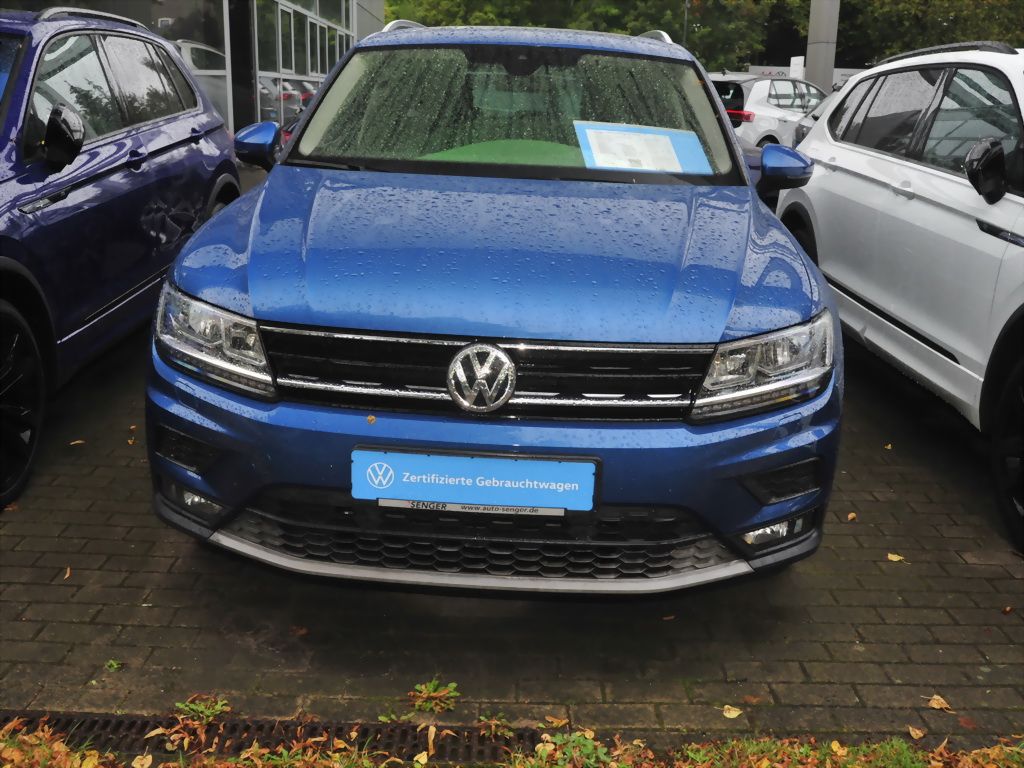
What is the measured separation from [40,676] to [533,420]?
5.13 ft

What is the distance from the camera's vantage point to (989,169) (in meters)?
4.28

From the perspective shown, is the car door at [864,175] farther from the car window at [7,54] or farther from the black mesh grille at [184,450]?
the car window at [7,54]

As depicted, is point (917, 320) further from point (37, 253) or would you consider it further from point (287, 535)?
point (37, 253)

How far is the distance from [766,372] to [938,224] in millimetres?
2288

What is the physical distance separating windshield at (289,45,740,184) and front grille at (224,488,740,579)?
4.52 feet

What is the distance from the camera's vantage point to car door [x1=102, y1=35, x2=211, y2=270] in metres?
5.38

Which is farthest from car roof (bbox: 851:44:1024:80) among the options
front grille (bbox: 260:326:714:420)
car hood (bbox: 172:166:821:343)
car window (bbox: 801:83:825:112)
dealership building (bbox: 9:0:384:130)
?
car window (bbox: 801:83:825:112)

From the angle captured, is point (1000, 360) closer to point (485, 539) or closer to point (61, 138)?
point (485, 539)

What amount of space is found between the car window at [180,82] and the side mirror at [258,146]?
2.25m

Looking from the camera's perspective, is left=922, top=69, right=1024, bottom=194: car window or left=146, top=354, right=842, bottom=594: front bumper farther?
left=922, top=69, right=1024, bottom=194: car window

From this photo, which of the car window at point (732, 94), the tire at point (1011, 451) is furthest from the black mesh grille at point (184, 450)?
the car window at point (732, 94)

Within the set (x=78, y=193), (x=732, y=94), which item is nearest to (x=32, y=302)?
(x=78, y=193)

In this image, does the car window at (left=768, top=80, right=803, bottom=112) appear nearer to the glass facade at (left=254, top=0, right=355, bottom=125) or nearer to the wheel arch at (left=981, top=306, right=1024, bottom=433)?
the glass facade at (left=254, top=0, right=355, bottom=125)

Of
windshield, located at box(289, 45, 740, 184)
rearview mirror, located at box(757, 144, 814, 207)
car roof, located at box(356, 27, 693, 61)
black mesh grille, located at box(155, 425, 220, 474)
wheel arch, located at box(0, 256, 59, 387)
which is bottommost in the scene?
wheel arch, located at box(0, 256, 59, 387)
